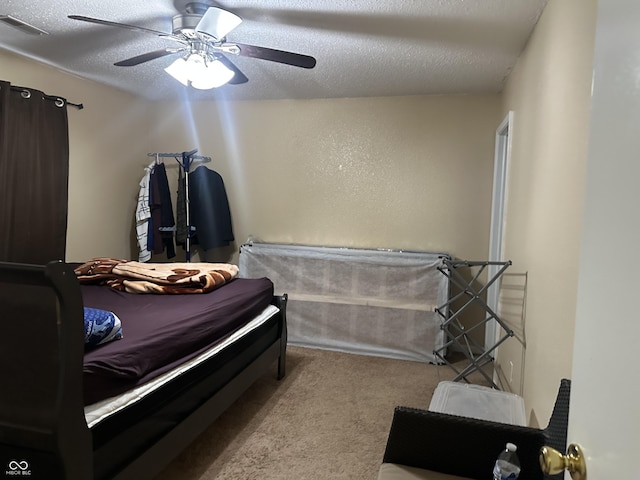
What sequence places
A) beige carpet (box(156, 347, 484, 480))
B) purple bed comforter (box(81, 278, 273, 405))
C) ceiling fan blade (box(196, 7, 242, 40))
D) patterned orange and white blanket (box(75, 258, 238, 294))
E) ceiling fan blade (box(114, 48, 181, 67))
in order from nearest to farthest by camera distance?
purple bed comforter (box(81, 278, 273, 405)), ceiling fan blade (box(196, 7, 242, 40)), beige carpet (box(156, 347, 484, 480)), ceiling fan blade (box(114, 48, 181, 67)), patterned orange and white blanket (box(75, 258, 238, 294))

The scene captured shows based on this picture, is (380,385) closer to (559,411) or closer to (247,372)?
(247,372)

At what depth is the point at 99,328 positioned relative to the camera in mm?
1662

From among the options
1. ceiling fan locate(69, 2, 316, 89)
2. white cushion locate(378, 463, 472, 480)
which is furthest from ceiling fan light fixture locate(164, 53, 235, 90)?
white cushion locate(378, 463, 472, 480)

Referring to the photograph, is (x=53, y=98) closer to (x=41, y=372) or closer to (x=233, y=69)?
(x=233, y=69)

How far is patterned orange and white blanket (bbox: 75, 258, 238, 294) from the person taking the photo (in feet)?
8.76

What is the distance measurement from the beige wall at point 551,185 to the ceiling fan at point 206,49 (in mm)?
1096

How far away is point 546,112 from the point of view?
1986 mm

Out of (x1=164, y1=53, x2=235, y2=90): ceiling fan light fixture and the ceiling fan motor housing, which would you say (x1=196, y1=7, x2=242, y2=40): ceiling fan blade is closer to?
the ceiling fan motor housing

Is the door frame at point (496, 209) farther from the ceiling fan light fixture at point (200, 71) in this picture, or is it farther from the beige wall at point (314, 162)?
the ceiling fan light fixture at point (200, 71)

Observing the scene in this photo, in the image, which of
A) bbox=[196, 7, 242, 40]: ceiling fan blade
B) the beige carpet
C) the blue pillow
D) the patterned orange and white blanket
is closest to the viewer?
the blue pillow

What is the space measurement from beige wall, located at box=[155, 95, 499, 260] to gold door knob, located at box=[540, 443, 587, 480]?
323 cm

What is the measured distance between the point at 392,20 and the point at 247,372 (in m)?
2.04

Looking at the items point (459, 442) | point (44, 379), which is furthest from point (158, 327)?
point (459, 442)

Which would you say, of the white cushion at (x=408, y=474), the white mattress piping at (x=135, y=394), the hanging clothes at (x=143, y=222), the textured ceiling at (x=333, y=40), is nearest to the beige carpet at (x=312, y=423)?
the white mattress piping at (x=135, y=394)
